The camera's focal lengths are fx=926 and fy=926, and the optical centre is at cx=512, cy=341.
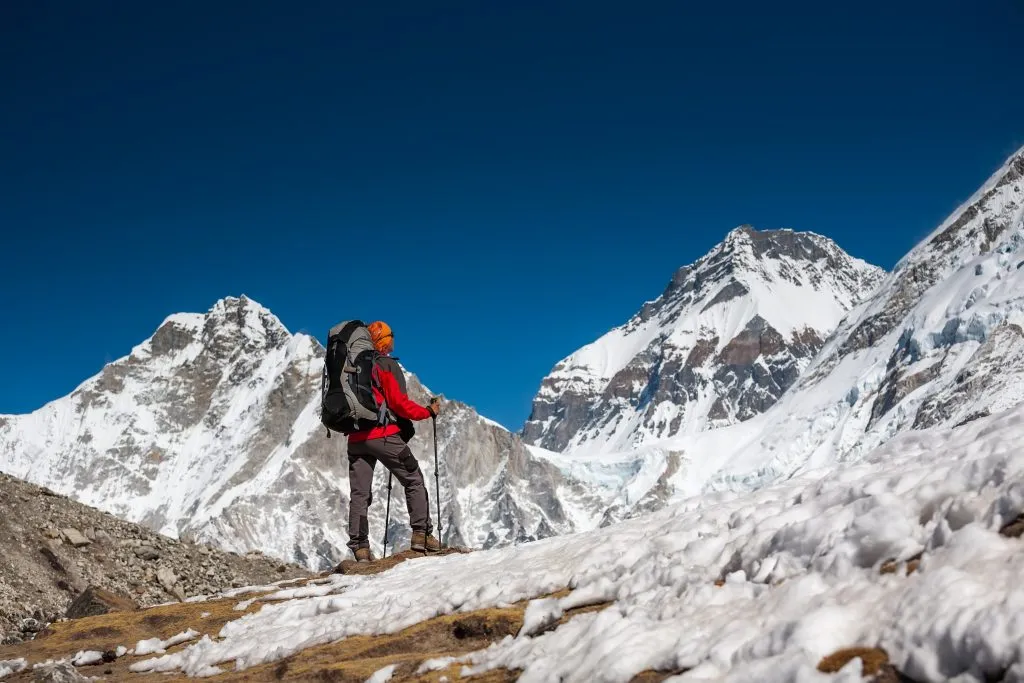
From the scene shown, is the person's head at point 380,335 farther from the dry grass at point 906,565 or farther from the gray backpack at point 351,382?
the dry grass at point 906,565

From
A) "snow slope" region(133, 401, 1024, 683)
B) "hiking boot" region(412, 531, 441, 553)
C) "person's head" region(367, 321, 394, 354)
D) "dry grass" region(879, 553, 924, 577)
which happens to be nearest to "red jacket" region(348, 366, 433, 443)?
"person's head" region(367, 321, 394, 354)

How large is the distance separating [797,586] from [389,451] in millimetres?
9708

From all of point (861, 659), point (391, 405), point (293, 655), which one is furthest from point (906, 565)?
point (391, 405)

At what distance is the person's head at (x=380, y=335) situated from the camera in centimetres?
1417

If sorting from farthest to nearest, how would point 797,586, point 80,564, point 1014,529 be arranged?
point 80,564, point 797,586, point 1014,529

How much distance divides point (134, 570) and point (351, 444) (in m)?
7.22

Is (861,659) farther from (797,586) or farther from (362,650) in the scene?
(362,650)

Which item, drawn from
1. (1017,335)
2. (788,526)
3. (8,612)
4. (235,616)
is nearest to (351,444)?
(235,616)

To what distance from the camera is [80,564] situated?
17.5 metres

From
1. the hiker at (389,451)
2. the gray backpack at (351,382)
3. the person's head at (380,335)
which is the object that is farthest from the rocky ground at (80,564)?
the person's head at (380,335)

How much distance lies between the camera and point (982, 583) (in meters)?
3.96

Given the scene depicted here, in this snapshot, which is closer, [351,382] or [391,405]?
[351,382]

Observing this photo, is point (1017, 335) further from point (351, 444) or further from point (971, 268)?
point (351, 444)

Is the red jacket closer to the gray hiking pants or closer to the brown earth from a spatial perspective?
the gray hiking pants
